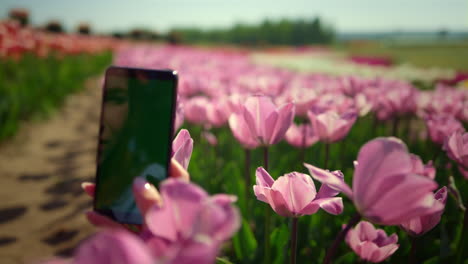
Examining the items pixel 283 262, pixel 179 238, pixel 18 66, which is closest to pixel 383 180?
pixel 179 238

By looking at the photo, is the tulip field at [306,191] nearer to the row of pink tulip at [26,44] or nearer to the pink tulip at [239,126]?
the pink tulip at [239,126]

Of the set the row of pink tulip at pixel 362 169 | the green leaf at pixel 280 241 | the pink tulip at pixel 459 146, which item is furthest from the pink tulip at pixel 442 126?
the green leaf at pixel 280 241

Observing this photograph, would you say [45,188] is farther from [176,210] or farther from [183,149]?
[176,210]

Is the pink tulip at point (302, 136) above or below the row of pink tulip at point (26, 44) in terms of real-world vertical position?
below

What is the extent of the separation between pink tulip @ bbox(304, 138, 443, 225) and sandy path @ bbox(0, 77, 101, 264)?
194 centimetres

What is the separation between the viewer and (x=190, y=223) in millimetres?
479

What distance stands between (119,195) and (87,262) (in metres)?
0.41

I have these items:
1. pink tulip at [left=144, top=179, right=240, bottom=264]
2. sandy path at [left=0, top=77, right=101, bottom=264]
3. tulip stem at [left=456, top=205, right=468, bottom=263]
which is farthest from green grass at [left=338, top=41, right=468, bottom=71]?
pink tulip at [left=144, top=179, right=240, bottom=264]

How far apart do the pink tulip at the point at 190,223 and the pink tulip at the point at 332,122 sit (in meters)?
0.92

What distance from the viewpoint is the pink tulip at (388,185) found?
0.57 metres

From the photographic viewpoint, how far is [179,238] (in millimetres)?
504

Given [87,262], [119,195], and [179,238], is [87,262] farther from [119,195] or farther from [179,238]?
[119,195]

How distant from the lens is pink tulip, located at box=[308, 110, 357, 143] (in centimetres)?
131

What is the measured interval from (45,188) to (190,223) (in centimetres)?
305
